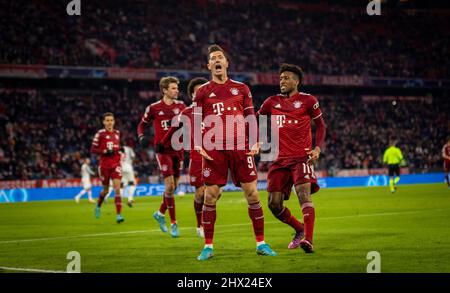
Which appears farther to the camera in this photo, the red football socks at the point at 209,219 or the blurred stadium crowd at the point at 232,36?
the blurred stadium crowd at the point at 232,36

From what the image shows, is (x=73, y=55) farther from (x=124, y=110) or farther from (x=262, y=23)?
(x=262, y=23)

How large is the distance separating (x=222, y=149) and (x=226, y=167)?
0.26 meters

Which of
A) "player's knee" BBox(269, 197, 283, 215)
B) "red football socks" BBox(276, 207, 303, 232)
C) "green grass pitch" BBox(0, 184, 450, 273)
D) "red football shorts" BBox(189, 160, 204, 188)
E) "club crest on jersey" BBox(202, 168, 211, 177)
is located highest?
"club crest on jersey" BBox(202, 168, 211, 177)

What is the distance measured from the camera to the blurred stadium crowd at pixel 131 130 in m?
35.5

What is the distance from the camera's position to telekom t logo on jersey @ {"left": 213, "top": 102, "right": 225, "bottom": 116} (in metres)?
9.91

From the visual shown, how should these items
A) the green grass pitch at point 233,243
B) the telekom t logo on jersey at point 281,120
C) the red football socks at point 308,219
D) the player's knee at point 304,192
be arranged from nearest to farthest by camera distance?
the green grass pitch at point 233,243 → the red football socks at point 308,219 → the player's knee at point 304,192 → the telekom t logo on jersey at point 281,120

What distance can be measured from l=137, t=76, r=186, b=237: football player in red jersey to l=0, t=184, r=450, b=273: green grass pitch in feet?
2.31

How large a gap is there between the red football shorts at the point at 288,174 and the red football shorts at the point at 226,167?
99 cm

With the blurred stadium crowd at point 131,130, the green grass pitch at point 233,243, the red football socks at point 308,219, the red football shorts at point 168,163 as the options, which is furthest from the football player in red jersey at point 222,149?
the blurred stadium crowd at point 131,130

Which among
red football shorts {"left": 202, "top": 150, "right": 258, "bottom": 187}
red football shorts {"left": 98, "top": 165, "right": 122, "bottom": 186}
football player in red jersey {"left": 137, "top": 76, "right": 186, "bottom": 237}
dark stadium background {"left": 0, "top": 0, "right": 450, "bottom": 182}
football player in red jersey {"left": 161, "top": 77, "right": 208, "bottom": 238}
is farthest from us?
dark stadium background {"left": 0, "top": 0, "right": 450, "bottom": 182}

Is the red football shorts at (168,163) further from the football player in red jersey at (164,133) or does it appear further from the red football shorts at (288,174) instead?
the red football shorts at (288,174)

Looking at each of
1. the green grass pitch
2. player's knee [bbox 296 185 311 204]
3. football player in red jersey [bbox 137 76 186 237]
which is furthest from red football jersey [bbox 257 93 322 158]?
football player in red jersey [bbox 137 76 186 237]

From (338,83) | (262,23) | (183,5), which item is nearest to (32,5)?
(183,5)

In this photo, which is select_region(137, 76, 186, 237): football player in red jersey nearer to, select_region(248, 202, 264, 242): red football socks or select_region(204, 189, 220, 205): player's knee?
select_region(204, 189, 220, 205): player's knee
